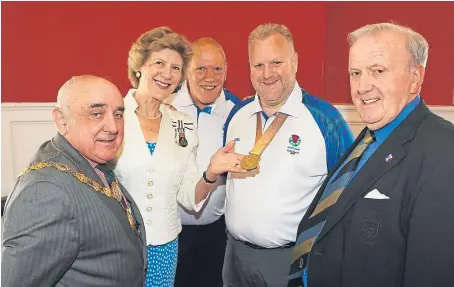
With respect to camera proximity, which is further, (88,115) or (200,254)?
(200,254)

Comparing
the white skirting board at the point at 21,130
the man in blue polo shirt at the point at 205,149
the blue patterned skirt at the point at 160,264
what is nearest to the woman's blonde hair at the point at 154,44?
the man in blue polo shirt at the point at 205,149

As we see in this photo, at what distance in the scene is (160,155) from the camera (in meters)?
2.36

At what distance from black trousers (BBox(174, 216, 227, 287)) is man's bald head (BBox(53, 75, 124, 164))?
5.27 ft

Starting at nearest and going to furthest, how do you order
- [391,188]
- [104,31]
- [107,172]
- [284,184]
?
[391,188] < [107,172] < [284,184] < [104,31]

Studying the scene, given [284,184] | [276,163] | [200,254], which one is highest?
[276,163]

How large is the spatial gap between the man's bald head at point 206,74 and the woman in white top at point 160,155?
60 cm

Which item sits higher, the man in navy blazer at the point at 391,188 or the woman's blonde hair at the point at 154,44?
the woman's blonde hair at the point at 154,44

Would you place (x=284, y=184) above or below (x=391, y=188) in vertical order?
below

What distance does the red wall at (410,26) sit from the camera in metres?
4.38

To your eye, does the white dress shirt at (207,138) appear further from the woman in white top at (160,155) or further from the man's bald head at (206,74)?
the woman in white top at (160,155)

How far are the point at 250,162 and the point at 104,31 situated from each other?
281cm

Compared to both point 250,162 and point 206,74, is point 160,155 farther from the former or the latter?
point 206,74

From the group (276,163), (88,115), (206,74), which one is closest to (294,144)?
(276,163)

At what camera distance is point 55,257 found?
1355 mm
